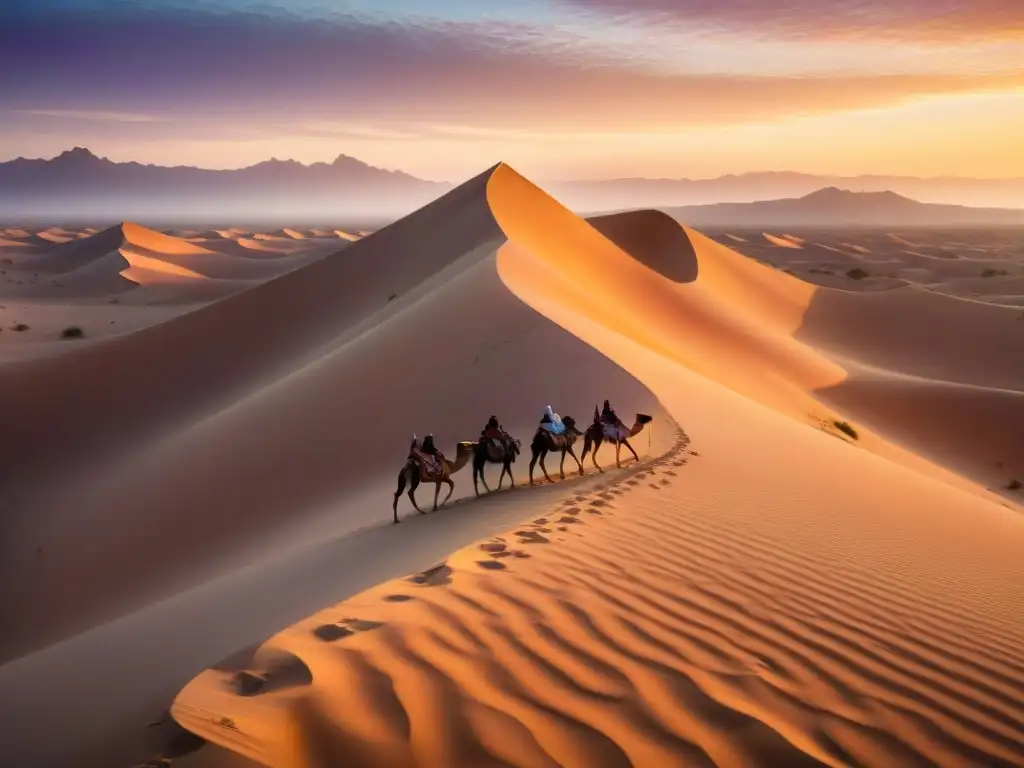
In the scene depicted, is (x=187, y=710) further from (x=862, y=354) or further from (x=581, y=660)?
(x=862, y=354)

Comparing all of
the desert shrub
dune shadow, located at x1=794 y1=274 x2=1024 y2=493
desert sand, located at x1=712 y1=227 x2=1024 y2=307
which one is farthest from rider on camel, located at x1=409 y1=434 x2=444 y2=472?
desert sand, located at x1=712 y1=227 x2=1024 y2=307

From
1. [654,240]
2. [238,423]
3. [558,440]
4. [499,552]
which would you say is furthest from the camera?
[654,240]

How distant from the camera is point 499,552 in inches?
232

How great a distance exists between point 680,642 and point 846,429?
13598 mm

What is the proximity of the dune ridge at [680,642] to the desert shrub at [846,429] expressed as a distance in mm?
6620

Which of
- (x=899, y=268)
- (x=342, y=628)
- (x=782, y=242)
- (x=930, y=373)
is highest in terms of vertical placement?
(x=782, y=242)

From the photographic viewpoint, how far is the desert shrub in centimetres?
1648

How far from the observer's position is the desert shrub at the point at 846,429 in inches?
649

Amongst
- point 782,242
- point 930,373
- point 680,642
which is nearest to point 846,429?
point 930,373

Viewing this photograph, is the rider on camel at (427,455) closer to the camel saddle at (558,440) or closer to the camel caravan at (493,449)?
the camel caravan at (493,449)

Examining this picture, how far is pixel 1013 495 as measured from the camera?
15.6m

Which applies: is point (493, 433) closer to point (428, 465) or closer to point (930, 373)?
point (428, 465)

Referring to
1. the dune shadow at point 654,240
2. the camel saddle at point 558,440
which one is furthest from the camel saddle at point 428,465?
the dune shadow at point 654,240

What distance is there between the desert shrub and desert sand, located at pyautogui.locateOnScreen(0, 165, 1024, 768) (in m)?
0.11
